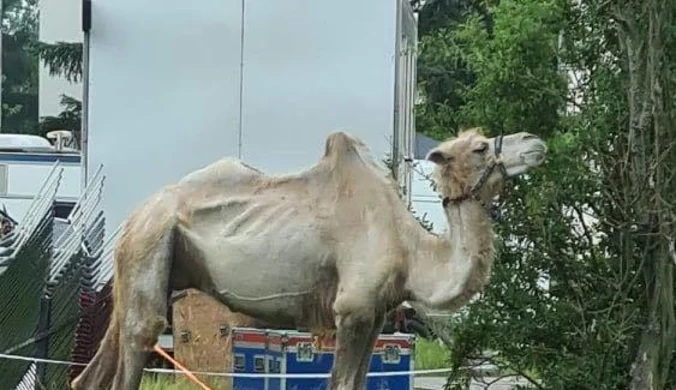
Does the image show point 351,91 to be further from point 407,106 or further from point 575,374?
point 575,374

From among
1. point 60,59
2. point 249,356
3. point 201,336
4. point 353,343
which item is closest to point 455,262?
point 353,343

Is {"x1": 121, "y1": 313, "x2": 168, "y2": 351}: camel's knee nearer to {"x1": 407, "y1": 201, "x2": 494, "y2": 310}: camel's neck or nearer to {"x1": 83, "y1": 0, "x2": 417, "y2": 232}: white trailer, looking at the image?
{"x1": 407, "y1": 201, "x2": 494, "y2": 310}: camel's neck

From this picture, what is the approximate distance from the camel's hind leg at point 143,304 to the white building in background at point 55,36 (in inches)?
504

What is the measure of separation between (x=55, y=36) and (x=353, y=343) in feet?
71.2

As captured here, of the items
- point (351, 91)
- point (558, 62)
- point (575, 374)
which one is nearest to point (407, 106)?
point (351, 91)

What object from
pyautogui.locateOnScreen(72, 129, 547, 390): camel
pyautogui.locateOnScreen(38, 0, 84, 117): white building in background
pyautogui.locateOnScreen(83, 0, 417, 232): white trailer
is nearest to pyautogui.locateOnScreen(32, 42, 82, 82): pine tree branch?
pyautogui.locateOnScreen(38, 0, 84, 117): white building in background

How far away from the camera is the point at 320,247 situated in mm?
6215

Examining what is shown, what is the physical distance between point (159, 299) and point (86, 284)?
107 inches

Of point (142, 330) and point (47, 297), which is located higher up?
point (142, 330)

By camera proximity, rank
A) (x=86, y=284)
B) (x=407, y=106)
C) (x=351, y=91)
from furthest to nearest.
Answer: (x=407, y=106) → (x=351, y=91) → (x=86, y=284)

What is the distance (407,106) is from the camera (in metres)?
11.3

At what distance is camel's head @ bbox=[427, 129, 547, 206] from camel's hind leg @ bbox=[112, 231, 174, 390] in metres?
1.21

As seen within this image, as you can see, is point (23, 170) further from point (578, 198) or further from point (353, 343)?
point (353, 343)

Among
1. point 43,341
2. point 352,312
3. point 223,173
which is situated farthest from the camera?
point 43,341
